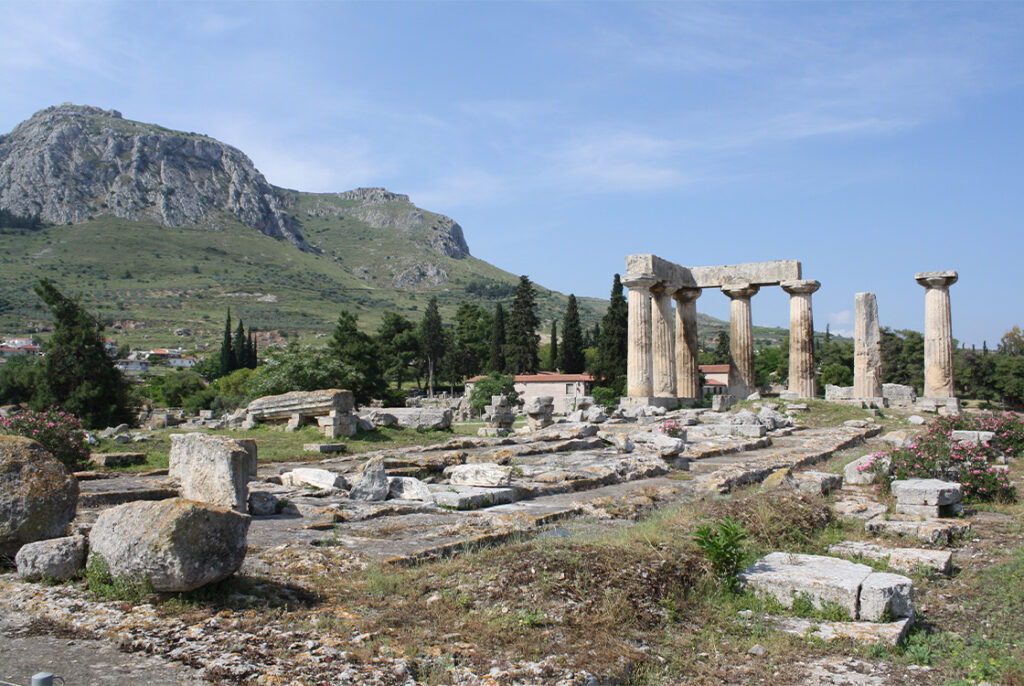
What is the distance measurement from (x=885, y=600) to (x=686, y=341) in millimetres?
32771

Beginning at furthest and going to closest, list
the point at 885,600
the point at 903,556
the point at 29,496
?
the point at 903,556, the point at 29,496, the point at 885,600

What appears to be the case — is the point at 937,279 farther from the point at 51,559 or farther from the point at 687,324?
the point at 51,559

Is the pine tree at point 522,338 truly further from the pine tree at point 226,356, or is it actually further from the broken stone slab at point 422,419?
the broken stone slab at point 422,419

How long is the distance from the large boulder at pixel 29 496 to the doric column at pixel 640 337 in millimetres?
28139

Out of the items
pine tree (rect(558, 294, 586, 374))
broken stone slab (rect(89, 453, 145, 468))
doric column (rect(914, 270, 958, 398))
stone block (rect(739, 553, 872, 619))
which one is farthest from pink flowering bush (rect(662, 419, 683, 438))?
pine tree (rect(558, 294, 586, 374))

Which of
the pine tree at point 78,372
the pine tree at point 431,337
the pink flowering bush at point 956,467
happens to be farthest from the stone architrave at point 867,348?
the pine tree at point 431,337

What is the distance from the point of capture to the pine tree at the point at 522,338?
73125 mm

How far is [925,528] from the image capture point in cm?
927

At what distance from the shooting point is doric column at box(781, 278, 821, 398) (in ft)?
116

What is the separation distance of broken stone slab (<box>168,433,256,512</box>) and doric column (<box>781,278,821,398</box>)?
31719 millimetres

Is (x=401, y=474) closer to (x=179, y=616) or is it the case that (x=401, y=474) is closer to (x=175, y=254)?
(x=179, y=616)

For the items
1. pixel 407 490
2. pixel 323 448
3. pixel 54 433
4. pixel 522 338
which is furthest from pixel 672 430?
pixel 522 338

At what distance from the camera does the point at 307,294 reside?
16450 cm

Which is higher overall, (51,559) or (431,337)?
(431,337)
